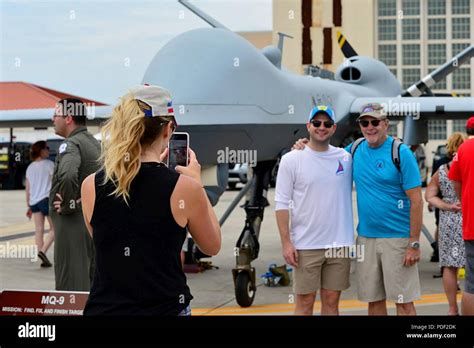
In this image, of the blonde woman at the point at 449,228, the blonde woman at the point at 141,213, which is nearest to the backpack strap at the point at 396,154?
the blonde woman at the point at 449,228

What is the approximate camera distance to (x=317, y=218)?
5.17 m

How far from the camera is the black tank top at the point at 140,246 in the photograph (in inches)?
111

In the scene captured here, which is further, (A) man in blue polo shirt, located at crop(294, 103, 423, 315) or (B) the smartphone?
(A) man in blue polo shirt, located at crop(294, 103, 423, 315)

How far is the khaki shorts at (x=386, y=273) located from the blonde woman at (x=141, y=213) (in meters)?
2.57

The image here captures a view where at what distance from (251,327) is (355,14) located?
32307mm

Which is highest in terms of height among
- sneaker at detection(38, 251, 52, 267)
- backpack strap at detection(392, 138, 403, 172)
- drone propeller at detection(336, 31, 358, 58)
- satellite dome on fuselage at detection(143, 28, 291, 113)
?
drone propeller at detection(336, 31, 358, 58)

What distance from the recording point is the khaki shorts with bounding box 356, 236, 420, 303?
5148mm

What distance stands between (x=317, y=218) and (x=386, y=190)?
54cm

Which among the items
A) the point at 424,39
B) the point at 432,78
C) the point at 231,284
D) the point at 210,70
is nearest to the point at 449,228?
the point at 210,70

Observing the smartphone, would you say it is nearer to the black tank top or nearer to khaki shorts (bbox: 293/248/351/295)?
the black tank top

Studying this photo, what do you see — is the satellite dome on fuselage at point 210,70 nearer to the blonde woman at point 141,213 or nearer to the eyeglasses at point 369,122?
the eyeglasses at point 369,122

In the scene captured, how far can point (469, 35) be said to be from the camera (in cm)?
5022

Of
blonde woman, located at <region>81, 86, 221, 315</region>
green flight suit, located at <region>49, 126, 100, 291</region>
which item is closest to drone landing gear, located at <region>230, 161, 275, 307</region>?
green flight suit, located at <region>49, 126, 100, 291</region>

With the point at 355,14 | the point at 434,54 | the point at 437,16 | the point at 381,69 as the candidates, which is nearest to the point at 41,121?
the point at 381,69
